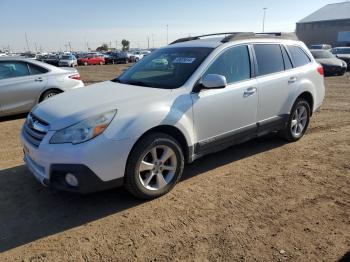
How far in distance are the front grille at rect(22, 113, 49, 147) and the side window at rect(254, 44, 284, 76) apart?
3.05 m

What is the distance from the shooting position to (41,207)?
389 centimetres

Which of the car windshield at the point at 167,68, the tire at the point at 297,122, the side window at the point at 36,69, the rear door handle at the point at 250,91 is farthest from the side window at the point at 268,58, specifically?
the side window at the point at 36,69

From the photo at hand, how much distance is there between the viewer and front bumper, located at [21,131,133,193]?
135 inches

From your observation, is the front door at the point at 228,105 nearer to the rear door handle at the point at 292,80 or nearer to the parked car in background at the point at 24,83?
the rear door handle at the point at 292,80

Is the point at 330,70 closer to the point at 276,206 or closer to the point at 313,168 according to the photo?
the point at 313,168

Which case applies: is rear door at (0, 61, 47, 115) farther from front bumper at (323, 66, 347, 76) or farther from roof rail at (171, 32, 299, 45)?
front bumper at (323, 66, 347, 76)

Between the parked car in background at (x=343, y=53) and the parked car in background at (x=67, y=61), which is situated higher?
the parked car in background at (x=343, y=53)

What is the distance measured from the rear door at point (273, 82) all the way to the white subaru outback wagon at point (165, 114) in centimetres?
2

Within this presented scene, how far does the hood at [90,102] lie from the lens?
3.63 meters

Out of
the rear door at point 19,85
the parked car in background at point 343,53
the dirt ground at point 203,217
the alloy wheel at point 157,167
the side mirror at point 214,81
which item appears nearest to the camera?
the dirt ground at point 203,217

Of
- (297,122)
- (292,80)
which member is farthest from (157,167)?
(297,122)

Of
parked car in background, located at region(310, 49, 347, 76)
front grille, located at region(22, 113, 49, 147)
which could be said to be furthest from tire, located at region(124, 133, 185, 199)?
parked car in background, located at region(310, 49, 347, 76)

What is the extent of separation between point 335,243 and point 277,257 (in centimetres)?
62

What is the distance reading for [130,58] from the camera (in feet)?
150
